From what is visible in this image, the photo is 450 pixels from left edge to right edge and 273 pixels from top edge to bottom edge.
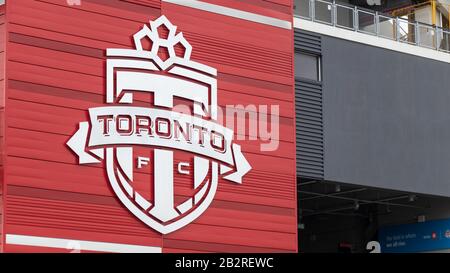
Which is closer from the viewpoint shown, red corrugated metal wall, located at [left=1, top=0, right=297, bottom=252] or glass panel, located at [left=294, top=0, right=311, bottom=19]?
red corrugated metal wall, located at [left=1, top=0, right=297, bottom=252]

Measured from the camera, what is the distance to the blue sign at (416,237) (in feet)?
117

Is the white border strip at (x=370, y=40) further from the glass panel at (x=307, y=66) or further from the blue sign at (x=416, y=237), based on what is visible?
the blue sign at (x=416, y=237)

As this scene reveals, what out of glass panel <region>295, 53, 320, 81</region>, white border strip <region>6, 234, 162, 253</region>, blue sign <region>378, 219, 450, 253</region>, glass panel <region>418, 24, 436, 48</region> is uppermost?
glass panel <region>418, 24, 436, 48</region>

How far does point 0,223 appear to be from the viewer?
2370 centimetres

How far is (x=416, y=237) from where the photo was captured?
36.9m

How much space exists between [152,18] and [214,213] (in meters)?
5.49

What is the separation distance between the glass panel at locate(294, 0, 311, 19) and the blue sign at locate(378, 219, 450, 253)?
9285 millimetres

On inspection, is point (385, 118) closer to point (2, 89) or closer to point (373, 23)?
point (373, 23)

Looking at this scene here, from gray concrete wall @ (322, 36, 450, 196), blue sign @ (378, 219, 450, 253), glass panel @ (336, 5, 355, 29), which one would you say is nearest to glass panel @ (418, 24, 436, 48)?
gray concrete wall @ (322, 36, 450, 196)

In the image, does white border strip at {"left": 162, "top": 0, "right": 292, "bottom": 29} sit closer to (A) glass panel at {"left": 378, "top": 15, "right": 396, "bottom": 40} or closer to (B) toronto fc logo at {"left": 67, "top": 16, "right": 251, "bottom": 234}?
(B) toronto fc logo at {"left": 67, "top": 16, "right": 251, "bottom": 234}

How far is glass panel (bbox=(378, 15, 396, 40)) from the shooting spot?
3431cm

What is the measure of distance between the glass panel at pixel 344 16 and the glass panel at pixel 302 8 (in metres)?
1.06

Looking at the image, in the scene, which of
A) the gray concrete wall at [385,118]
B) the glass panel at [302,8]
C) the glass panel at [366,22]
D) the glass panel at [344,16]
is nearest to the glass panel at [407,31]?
the gray concrete wall at [385,118]
